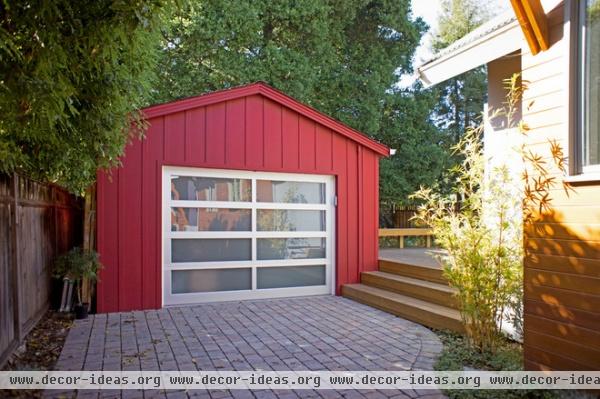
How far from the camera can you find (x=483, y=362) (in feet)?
12.2

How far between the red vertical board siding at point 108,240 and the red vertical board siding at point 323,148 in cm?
300

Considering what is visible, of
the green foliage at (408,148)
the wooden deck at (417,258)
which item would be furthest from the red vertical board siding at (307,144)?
the green foliage at (408,148)

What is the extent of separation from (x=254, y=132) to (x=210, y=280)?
7.50ft

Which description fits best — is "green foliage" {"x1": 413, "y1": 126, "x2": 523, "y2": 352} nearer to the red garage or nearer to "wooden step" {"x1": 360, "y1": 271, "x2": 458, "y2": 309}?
"wooden step" {"x1": 360, "y1": 271, "x2": 458, "y2": 309}

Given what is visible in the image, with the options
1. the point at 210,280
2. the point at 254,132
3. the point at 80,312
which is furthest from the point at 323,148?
the point at 80,312

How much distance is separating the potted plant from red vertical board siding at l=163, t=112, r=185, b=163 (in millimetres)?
1602

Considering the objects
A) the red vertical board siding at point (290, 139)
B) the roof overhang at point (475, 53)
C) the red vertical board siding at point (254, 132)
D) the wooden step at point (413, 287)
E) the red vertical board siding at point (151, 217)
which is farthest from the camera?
the red vertical board siding at point (290, 139)

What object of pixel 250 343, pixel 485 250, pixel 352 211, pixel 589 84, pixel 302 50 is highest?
pixel 302 50

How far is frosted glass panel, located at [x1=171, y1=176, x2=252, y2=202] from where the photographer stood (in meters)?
6.04

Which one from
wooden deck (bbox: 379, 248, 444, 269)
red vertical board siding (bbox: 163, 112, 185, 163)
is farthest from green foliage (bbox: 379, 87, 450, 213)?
red vertical board siding (bbox: 163, 112, 185, 163)

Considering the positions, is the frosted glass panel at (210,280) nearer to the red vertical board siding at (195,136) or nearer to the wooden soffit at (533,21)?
the red vertical board siding at (195,136)

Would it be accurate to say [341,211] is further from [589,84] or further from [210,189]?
[589,84]

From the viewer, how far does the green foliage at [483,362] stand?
301cm

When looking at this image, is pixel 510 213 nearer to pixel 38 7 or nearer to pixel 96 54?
pixel 96 54
